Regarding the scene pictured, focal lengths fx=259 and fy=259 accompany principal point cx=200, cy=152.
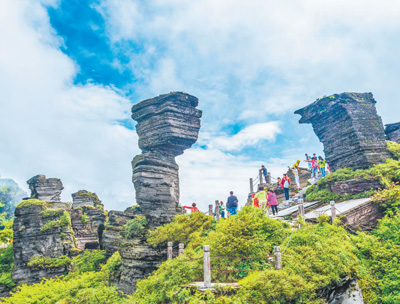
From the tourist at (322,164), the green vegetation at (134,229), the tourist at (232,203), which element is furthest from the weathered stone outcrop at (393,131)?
the green vegetation at (134,229)

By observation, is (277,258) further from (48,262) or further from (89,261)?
(48,262)

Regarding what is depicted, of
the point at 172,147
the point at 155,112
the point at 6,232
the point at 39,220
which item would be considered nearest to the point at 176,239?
the point at 172,147

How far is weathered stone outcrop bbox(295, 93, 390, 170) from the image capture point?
59.2 feet

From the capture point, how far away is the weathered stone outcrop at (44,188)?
3697 centimetres

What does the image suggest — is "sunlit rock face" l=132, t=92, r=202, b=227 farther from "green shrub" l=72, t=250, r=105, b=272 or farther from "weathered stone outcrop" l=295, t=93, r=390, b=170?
"weathered stone outcrop" l=295, t=93, r=390, b=170

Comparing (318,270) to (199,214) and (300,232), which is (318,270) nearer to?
(300,232)

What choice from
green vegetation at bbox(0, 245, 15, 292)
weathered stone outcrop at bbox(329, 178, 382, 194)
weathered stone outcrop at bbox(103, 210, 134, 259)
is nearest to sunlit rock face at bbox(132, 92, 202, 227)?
weathered stone outcrop at bbox(103, 210, 134, 259)

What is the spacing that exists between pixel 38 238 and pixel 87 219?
7564 mm

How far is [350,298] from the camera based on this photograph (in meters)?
7.35

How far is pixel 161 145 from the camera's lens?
2202 cm

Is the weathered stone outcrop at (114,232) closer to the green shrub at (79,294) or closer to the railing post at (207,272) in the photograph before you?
the green shrub at (79,294)

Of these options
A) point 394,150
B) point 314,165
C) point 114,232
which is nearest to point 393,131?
point 394,150

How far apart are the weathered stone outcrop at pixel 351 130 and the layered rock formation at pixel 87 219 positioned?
21579 millimetres

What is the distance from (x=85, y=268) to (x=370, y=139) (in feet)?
77.5
